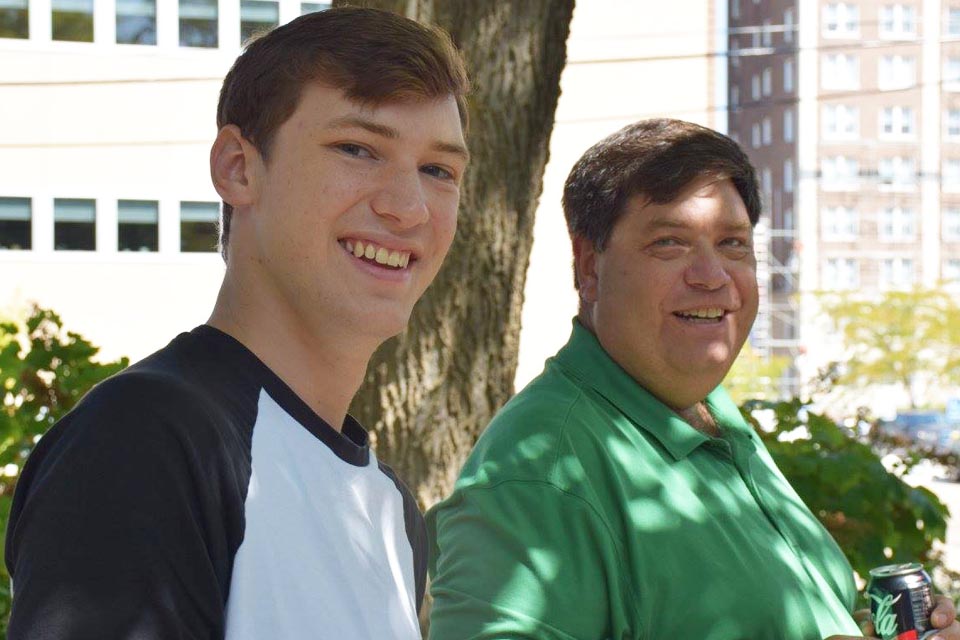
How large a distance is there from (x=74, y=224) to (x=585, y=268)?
935 inches

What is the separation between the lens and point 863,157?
3351 inches

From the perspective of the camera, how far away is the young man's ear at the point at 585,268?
2.83 meters

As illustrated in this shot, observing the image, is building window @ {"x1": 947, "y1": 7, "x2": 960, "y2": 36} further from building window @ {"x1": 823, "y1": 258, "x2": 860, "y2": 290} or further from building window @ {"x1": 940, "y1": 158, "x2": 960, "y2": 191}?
building window @ {"x1": 823, "y1": 258, "x2": 860, "y2": 290}

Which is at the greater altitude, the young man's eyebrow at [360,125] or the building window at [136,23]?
the building window at [136,23]

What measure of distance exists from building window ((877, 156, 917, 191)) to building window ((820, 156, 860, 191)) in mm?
1520

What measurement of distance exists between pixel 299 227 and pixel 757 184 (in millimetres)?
1582

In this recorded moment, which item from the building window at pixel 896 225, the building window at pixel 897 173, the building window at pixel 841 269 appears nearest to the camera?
the building window at pixel 896 225

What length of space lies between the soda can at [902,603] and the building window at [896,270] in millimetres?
84585

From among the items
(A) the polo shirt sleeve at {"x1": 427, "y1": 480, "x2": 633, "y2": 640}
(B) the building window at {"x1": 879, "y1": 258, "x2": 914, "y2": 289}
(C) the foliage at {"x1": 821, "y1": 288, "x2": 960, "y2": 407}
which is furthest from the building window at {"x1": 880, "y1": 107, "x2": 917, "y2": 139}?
(A) the polo shirt sleeve at {"x1": 427, "y1": 480, "x2": 633, "y2": 640}

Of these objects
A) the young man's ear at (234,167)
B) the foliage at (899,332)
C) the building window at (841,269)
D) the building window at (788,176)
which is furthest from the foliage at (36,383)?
the building window at (788,176)

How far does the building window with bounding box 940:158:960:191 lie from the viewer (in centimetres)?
8412

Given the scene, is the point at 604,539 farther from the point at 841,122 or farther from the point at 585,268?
the point at 841,122

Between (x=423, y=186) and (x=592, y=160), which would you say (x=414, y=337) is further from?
(x=423, y=186)

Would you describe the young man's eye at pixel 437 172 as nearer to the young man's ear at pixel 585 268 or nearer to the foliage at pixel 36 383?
the young man's ear at pixel 585 268
